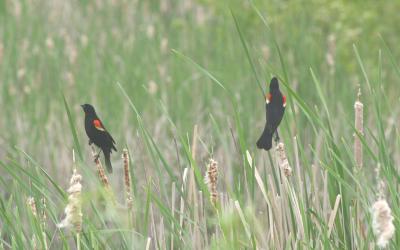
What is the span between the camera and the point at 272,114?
1413 mm

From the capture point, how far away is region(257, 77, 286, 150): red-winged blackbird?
4.57 ft

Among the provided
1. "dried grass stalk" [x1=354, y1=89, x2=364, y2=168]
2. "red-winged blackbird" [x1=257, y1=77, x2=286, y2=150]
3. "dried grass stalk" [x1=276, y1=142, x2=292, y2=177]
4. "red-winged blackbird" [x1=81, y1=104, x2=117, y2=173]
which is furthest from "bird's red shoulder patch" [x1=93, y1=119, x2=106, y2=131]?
"dried grass stalk" [x1=354, y1=89, x2=364, y2=168]

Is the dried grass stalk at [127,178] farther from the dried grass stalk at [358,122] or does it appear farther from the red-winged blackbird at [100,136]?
the dried grass stalk at [358,122]

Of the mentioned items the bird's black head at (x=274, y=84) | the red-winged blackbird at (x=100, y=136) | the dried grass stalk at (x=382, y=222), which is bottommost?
the dried grass stalk at (x=382, y=222)

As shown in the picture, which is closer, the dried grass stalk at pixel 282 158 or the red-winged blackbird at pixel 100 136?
the red-winged blackbird at pixel 100 136

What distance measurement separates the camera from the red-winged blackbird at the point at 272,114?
139cm

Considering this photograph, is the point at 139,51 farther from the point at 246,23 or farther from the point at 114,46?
the point at 246,23

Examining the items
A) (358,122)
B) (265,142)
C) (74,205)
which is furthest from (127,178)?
(358,122)

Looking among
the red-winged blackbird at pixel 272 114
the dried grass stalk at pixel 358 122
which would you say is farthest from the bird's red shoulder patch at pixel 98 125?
the dried grass stalk at pixel 358 122

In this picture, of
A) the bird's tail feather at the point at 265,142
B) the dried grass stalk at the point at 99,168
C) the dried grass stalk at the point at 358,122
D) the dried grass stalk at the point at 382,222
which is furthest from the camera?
the dried grass stalk at the point at 358,122

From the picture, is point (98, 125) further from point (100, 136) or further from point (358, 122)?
point (358, 122)

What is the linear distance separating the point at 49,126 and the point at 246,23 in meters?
2.55

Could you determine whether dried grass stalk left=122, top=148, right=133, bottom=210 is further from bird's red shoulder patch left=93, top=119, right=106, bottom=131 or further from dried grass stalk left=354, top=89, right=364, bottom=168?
dried grass stalk left=354, top=89, right=364, bottom=168

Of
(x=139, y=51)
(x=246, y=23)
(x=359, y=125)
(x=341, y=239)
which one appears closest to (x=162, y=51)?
(x=139, y=51)
